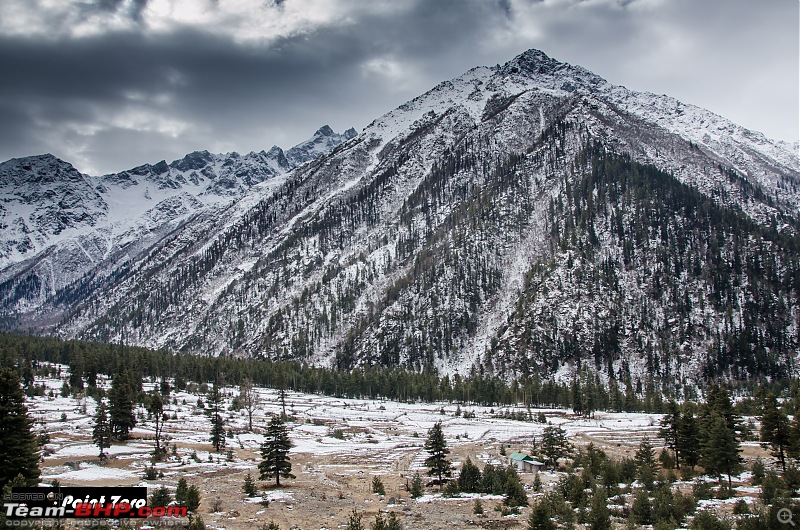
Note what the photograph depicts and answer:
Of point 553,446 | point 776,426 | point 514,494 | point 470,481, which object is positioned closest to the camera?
point 514,494

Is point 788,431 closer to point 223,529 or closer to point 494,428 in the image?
point 223,529

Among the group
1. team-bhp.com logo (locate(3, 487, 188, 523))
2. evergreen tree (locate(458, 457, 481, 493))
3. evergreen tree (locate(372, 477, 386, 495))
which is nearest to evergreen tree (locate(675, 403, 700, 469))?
evergreen tree (locate(458, 457, 481, 493))

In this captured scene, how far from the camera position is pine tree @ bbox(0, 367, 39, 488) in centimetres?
3222

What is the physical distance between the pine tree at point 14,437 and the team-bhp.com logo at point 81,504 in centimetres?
421

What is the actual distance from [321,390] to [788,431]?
444ft

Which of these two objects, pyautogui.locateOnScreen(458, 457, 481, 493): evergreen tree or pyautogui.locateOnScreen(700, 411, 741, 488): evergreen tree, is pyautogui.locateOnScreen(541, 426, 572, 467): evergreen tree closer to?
pyautogui.locateOnScreen(458, 457, 481, 493): evergreen tree

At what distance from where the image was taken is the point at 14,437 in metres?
32.8

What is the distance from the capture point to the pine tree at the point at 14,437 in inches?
1268

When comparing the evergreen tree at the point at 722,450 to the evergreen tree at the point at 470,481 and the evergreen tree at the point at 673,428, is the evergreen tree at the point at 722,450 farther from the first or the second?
the evergreen tree at the point at 470,481

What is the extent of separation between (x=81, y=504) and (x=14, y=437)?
8660 millimetres

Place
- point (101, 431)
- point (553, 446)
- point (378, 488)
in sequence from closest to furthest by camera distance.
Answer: point (378, 488)
point (101, 431)
point (553, 446)

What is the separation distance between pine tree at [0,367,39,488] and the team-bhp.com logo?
4.21 metres

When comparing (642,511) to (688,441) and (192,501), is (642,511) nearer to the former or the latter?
(688,441)

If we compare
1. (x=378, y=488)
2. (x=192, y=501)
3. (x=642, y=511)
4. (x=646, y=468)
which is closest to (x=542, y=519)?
(x=642, y=511)
